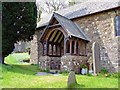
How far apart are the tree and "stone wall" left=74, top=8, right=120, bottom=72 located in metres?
5.46

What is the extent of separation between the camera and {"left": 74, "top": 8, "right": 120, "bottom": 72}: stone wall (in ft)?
51.0

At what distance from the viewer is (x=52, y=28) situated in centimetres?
1742

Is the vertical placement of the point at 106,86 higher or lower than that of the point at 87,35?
lower

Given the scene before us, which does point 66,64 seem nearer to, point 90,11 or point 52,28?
point 52,28

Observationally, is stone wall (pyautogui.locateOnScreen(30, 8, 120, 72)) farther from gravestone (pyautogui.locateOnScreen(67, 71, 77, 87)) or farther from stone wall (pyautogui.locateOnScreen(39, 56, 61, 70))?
gravestone (pyautogui.locateOnScreen(67, 71, 77, 87))

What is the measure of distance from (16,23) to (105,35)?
7.79m

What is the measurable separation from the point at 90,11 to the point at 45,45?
16.6 feet

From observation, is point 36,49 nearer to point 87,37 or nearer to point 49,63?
point 49,63

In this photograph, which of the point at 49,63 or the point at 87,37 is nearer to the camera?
the point at 87,37

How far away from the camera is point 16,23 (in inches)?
739

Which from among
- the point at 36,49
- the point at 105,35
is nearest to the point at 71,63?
the point at 105,35

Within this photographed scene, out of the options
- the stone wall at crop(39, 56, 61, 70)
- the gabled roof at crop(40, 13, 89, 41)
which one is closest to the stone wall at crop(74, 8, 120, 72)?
the gabled roof at crop(40, 13, 89, 41)

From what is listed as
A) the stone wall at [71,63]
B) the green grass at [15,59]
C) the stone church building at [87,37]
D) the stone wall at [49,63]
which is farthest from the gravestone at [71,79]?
the green grass at [15,59]

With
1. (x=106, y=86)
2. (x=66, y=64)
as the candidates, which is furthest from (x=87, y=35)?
(x=106, y=86)
